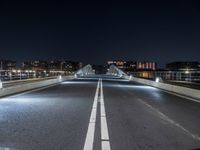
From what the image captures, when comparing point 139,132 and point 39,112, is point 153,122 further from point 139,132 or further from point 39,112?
point 39,112

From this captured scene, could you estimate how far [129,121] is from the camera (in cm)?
1096

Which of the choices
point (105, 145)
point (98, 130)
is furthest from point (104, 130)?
point (105, 145)

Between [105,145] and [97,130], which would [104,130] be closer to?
[97,130]

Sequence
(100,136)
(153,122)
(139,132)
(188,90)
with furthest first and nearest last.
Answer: (188,90)
(153,122)
(139,132)
(100,136)

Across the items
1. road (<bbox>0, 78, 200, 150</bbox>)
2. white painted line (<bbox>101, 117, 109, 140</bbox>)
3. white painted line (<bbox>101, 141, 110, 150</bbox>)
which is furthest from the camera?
white painted line (<bbox>101, 117, 109, 140</bbox>)

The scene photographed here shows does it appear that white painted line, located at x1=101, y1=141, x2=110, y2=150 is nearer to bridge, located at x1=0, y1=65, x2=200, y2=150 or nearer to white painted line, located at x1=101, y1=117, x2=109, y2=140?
bridge, located at x1=0, y1=65, x2=200, y2=150

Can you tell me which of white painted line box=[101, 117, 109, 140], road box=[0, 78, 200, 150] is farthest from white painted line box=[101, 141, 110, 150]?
white painted line box=[101, 117, 109, 140]

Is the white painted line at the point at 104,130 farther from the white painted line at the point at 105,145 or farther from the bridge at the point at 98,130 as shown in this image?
the white painted line at the point at 105,145

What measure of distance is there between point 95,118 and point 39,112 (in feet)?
8.05

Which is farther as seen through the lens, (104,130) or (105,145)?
(104,130)

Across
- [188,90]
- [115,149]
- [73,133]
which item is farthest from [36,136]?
[188,90]

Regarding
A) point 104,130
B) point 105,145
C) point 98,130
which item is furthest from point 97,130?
point 105,145

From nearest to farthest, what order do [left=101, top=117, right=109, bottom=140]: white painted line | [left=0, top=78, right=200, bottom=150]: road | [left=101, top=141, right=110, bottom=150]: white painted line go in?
[left=101, top=141, right=110, bottom=150]: white painted line
[left=0, top=78, right=200, bottom=150]: road
[left=101, top=117, right=109, bottom=140]: white painted line

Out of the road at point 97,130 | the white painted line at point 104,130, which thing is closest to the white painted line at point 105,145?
the road at point 97,130
